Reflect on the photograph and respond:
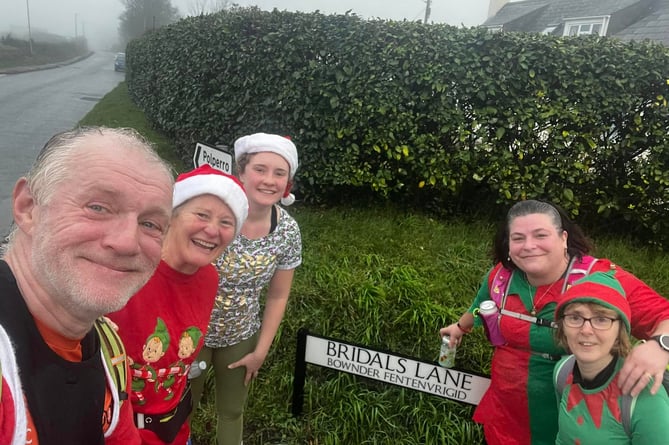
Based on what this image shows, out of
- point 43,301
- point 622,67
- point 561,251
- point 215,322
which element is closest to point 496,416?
point 561,251

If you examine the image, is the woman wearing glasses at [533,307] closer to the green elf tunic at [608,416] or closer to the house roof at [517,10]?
the green elf tunic at [608,416]

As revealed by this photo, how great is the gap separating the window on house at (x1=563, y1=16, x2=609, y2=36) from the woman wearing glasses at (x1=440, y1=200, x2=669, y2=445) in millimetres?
24387

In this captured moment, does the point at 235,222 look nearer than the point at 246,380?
Yes

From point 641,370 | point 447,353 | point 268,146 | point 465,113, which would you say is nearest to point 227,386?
point 447,353

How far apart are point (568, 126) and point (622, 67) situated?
68 centimetres

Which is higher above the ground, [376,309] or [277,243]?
[277,243]

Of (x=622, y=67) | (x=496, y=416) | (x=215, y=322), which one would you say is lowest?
(x=496, y=416)

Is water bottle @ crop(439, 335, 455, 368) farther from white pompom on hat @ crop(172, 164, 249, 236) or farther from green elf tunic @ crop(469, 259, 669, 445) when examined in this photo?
white pompom on hat @ crop(172, 164, 249, 236)

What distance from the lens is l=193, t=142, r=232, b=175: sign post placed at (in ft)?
9.30

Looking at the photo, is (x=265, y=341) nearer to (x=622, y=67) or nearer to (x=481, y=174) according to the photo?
(x=481, y=174)

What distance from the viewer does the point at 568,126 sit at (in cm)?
439

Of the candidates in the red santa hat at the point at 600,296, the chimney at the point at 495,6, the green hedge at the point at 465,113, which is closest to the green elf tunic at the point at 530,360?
the red santa hat at the point at 600,296

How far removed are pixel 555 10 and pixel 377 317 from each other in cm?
2941

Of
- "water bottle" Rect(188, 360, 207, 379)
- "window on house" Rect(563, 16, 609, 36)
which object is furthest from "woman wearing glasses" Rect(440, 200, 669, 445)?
"window on house" Rect(563, 16, 609, 36)
